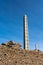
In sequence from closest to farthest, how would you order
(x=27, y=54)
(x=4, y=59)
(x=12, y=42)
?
(x=4, y=59), (x=27, y=54), (x=12, y=42)

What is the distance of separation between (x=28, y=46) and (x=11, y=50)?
5.08m

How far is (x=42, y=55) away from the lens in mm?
20781

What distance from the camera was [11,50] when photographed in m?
20.3

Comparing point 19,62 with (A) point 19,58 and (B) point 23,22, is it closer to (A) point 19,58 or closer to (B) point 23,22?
(A) point 19,58

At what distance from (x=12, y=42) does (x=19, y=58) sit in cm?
625

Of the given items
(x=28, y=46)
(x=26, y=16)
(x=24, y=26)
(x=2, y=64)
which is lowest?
(x=2, y=64)

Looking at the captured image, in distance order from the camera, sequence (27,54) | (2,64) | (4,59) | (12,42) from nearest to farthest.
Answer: (2,64), (4,59), (27,54), (12,42)

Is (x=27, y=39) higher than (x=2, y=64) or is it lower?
higher

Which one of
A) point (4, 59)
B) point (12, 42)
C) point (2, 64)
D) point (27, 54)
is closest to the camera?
point (2, 64)

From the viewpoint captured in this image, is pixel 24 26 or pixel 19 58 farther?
pixel 24 26

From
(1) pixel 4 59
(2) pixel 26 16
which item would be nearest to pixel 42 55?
(1) pixel 4 59

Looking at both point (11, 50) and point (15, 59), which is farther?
point (11, 50)

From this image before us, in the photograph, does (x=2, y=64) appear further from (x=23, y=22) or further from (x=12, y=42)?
(x=23, y=22)

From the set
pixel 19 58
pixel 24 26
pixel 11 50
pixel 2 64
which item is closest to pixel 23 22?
pixel 24 26
